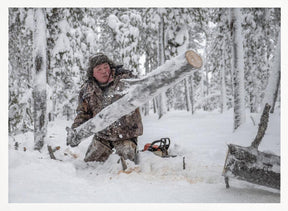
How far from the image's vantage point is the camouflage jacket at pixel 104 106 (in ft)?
10.8

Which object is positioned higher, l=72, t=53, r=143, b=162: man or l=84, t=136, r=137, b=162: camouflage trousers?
l=72, t=53, r=143, b=162: man

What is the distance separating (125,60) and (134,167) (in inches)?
196

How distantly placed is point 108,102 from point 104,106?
9cm

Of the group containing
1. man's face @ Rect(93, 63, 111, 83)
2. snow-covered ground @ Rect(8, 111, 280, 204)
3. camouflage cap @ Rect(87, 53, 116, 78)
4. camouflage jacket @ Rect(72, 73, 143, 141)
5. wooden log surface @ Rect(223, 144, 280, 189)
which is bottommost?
snow-covered ground @ Rect(8, 111, 280, 204)

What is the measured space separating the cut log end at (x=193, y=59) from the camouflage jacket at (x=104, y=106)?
4.42 ft

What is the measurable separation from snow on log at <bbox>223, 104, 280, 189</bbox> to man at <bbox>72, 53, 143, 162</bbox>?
1623 mm

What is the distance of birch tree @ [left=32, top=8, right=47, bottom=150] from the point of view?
4.36m

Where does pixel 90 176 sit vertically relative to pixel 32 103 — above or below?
below

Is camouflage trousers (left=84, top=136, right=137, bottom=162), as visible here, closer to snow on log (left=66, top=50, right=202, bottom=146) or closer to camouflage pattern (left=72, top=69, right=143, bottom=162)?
camouflage pattern (left=72, top=69, right=143, bottom=162)

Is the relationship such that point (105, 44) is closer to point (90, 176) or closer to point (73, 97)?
point (73, 97)

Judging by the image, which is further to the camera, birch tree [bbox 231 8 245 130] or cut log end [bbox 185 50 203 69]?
birch tree [bbox 231 8 245 130]

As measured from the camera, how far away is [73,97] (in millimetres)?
9984

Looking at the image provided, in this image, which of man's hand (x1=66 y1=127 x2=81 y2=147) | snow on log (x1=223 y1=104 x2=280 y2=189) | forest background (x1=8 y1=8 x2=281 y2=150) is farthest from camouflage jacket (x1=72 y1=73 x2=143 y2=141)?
snow on log (x1=223 y1=104 x2=280 y2=189)
